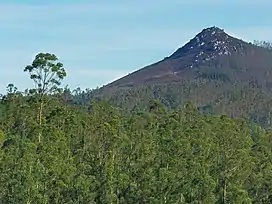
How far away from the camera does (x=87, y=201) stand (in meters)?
39.7

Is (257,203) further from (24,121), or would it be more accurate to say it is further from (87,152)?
(24,121)

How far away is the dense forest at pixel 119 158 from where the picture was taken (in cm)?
3991

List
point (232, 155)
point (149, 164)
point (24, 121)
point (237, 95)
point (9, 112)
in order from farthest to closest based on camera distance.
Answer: point (237, 95) → point (9, 112) → point (24, 121) → point (232, 155) → point (149, 164)

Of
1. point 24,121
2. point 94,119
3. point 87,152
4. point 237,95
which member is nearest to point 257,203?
point 87,152

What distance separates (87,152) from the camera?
50.2 meters

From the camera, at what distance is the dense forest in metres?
39.9

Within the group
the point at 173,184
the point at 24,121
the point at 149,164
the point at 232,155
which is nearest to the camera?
the point at 173,184

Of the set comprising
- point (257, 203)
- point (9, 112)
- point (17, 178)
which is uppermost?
point (9, 112)

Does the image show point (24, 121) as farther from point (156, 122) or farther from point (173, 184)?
point (173, 184)

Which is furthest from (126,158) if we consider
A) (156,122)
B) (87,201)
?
(156,122)

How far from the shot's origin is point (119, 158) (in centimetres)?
4919

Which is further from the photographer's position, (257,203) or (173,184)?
(257,203)

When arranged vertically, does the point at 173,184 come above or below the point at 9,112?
below

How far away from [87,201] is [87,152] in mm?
10650
